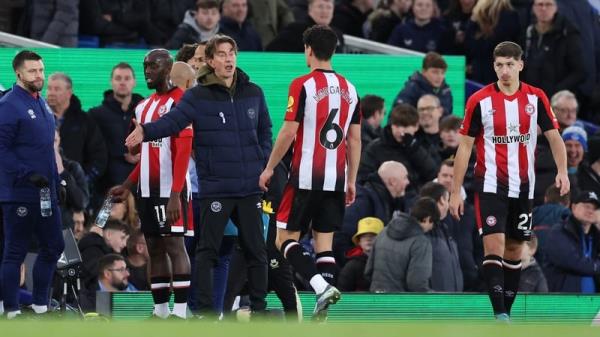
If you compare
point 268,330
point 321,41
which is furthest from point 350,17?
point 268,330

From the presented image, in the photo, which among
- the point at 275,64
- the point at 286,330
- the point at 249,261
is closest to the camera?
the point at 286,330

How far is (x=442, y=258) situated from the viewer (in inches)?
690

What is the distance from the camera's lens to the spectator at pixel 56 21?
20609 millimetres

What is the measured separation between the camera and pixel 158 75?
1472 cm

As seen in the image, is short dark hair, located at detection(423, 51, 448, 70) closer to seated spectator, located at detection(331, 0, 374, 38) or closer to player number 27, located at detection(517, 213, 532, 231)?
seated spectator, located at detection(331, 0, 374, 38)

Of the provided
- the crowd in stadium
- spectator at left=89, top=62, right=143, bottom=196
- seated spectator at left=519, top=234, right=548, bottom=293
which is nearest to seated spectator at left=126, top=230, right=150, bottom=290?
the crowd in stadium

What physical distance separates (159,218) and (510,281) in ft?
9.70

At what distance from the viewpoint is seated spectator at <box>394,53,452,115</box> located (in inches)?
805

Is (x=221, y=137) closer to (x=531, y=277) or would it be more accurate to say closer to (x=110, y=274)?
(x=110, y=274)

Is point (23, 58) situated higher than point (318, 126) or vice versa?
point (23, 58)

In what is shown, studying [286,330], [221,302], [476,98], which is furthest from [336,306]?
[286,330]

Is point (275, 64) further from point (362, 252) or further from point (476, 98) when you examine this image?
point (476, 98)

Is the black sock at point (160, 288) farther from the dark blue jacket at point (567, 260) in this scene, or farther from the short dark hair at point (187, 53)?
the dark blue jacket at point (567, 260)

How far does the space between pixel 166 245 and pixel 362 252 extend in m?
3.41
